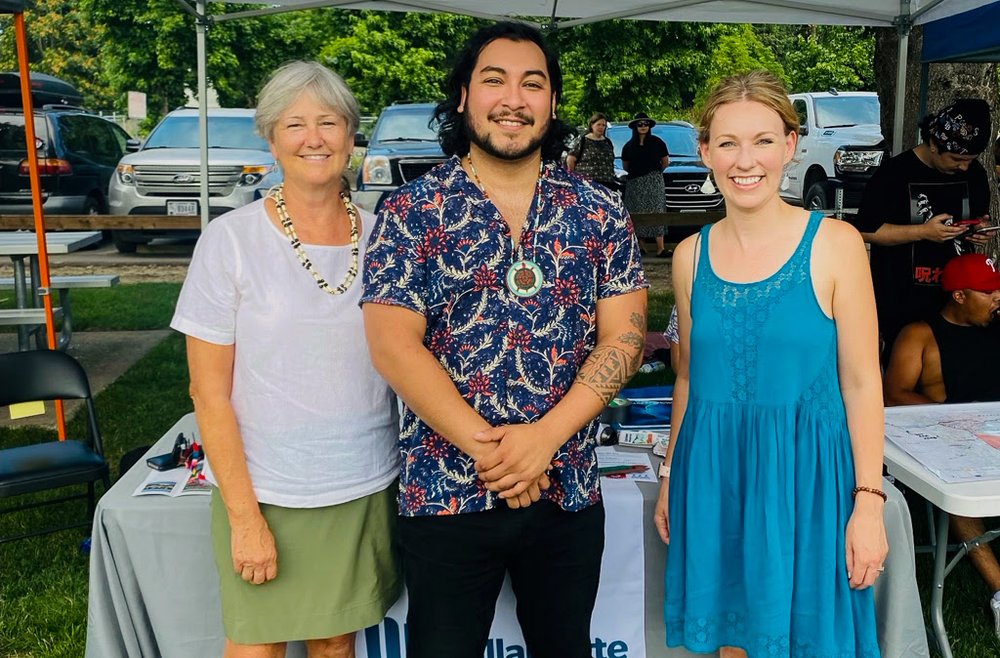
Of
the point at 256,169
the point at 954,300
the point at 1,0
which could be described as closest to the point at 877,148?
the point at 256,169

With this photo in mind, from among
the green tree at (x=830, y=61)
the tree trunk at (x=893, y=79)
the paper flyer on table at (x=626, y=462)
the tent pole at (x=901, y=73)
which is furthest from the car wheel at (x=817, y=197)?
the paper flyer on table at (x=626, y=462)

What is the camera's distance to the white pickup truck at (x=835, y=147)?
40.2ft

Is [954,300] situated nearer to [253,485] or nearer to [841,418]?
[841,418]

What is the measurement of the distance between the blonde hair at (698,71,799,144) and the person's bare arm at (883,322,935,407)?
1.78 metres

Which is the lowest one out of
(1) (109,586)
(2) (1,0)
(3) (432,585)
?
(1) (109,586)

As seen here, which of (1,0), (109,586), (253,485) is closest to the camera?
(253,485)

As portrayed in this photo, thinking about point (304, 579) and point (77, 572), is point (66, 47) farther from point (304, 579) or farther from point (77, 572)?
point (304, 579)

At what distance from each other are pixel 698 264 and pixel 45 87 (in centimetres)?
1322

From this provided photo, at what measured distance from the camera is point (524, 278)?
172 cm

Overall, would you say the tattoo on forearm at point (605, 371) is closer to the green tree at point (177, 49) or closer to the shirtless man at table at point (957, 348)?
the shirtless man at table at point (957, 348)

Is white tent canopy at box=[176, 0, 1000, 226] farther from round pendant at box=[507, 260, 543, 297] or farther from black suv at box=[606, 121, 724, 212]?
black suv at box=[606, 121, 724, 212]

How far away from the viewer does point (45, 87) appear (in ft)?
42.0

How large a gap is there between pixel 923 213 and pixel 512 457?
2.81 m

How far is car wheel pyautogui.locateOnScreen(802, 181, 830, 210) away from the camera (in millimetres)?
12555
